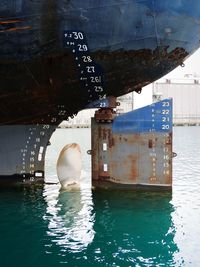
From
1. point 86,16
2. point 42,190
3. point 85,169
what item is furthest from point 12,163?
point 85,169

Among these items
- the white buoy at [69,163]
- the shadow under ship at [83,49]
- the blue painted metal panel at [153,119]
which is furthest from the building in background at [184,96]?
the shadow under ship at [83,49]

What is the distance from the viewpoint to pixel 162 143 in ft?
59.0

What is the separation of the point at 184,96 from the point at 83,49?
14429cm

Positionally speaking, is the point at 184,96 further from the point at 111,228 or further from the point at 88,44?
the point at 111,228

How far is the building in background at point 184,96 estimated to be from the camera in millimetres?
150125

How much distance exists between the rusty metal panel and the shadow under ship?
157 cm

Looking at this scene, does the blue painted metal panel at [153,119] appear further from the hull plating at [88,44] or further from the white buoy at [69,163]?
the white buoy at [69,163]

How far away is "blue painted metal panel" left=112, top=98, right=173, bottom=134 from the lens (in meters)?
18.0

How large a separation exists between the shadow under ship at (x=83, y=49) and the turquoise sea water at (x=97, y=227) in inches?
147

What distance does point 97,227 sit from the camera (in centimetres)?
1388

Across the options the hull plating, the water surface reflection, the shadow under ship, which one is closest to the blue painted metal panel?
the shadow under ship

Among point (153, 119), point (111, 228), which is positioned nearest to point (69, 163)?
point (153, 119)

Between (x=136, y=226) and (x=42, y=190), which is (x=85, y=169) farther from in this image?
(x=136, y=226)

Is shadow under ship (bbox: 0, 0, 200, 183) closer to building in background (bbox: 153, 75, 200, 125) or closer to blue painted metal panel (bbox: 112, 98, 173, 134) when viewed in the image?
blue painted metal panel (bbox: 112, 98, 173, 134)
